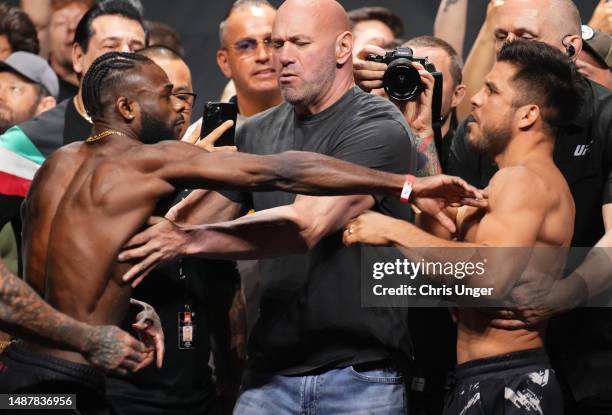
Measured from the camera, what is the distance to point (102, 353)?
3260 millimetres

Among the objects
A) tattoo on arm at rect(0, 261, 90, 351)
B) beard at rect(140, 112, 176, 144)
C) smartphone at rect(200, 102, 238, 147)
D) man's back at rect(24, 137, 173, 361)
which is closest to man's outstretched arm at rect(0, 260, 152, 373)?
tattoo on arm at rect(0, 261, 90, 351)

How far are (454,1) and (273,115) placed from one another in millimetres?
2093

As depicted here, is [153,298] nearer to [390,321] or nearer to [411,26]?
[390,321]

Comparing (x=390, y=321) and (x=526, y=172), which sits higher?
(x=526, y=172)

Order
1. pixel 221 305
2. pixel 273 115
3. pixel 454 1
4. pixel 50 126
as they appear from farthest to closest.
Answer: pixel 454 1 < pixel 50 126 < pixel 221 305 < pixel 273 115

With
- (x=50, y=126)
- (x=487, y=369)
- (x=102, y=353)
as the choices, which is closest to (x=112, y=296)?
(x=102, y=353)

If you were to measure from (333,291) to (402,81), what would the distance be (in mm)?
948

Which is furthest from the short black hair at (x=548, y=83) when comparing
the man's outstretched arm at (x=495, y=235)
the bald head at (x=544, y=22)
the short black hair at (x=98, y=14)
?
the short black hair at (x=98, y=14)

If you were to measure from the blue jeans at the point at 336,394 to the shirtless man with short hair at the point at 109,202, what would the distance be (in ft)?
1.80

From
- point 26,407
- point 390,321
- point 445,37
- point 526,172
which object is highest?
point 445,37

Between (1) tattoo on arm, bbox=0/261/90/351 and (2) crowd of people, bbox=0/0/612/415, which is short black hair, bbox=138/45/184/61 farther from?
(1) tattoo on arm, bbox=0/261/90/351

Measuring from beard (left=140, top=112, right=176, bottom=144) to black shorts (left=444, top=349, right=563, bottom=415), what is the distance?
1273mm

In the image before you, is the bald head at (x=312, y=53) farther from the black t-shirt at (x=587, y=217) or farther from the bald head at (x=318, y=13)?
the black t-shirt at (x=587, y=217)

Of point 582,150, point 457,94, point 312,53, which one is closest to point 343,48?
point 312,53
